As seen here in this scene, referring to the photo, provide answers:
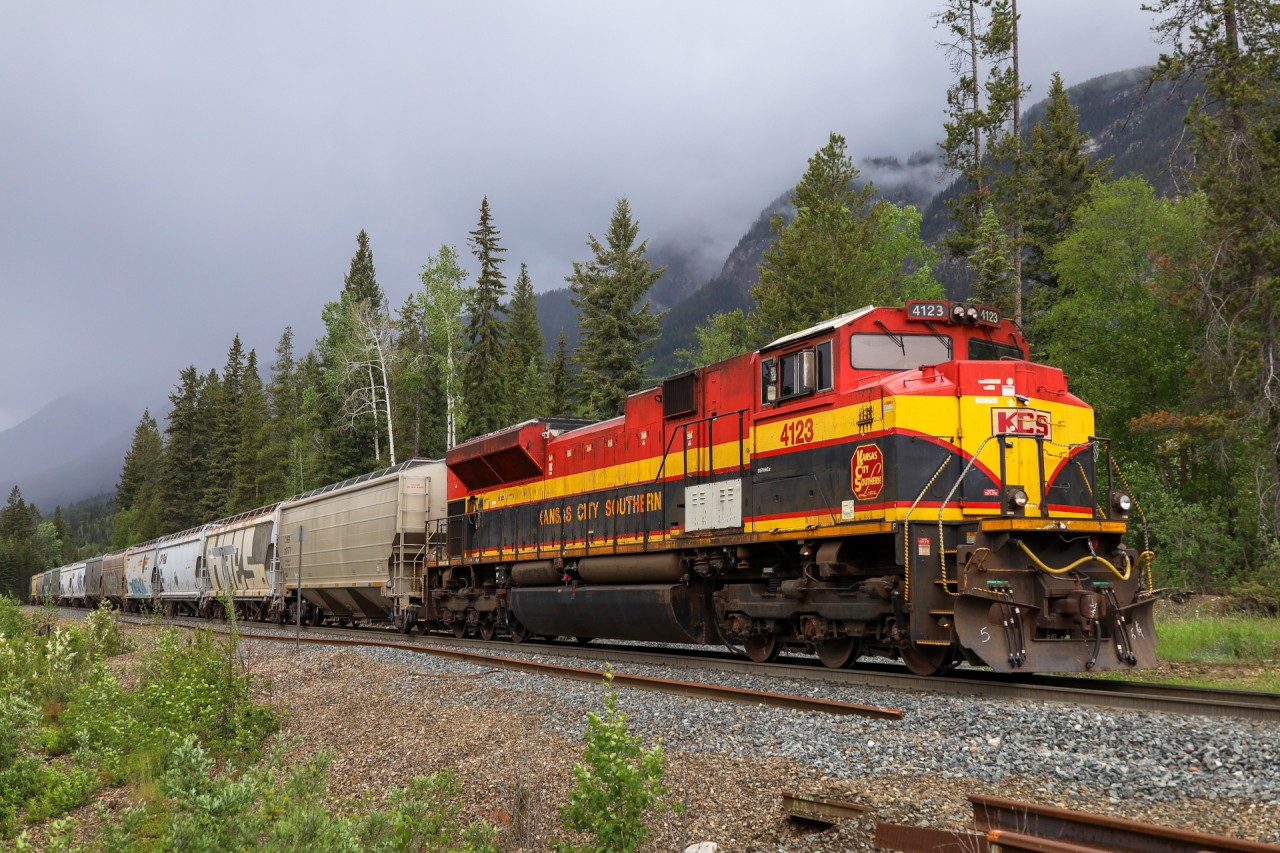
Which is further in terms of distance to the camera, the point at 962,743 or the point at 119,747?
the point at 119,747

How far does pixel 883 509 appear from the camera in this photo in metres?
9.94

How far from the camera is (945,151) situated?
127 ft

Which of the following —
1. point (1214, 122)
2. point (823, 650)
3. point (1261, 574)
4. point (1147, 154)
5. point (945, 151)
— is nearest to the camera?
point (823, 650)

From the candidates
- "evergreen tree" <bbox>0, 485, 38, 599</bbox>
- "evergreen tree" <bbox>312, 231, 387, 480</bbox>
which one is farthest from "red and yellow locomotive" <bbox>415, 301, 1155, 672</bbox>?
"evergreen tree" <bbox>0, 485, 38, 599</bbox>

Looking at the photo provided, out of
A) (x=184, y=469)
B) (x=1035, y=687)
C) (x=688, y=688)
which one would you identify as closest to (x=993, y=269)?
(x=1035, y=687)

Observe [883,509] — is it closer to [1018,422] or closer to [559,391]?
[1018,422]

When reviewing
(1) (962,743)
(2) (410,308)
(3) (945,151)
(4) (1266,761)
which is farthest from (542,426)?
(2) (410,308)

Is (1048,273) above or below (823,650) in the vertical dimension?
above

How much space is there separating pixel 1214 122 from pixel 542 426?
51.8ft

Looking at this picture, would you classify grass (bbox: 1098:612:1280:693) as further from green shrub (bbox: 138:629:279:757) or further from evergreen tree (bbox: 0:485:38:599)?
evergreen tree (bbox: 0:485:38:599)

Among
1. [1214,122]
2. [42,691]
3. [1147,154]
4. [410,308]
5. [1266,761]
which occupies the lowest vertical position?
[42,691]

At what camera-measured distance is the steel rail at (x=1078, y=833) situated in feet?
14.4

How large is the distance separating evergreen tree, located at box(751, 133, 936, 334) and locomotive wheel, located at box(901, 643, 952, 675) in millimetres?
25361

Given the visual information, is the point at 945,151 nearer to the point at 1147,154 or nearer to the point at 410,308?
the point at 410,308
